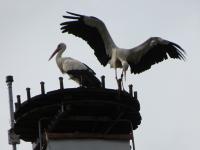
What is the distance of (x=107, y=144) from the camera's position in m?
17.5

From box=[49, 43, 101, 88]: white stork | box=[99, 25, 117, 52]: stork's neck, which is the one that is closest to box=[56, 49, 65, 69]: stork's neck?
box=[49, 43, 101, 88]: white stork

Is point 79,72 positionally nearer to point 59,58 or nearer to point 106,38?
point 106,38

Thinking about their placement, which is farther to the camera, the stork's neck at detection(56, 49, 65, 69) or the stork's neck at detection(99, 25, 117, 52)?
the stork's neck at detection(56, 49, 65, 69)

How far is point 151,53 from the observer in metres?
19.3

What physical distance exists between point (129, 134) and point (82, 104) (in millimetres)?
1911

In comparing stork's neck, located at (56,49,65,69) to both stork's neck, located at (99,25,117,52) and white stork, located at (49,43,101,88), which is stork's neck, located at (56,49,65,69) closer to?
white stork, located at (49,43,101,88)

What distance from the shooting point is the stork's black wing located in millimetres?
19000

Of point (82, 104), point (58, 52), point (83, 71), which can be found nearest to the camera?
point (82, 104)

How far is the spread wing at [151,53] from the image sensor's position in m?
18.9

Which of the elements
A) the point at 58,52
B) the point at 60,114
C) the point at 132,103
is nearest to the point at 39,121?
the point at 60,114

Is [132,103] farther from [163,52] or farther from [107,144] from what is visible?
[163,52]

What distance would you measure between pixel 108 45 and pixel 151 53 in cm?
108

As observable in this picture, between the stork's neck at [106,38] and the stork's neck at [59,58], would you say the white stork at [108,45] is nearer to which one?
the stork's neck at [106,38]

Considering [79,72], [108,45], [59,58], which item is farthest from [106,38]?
[59,58]
